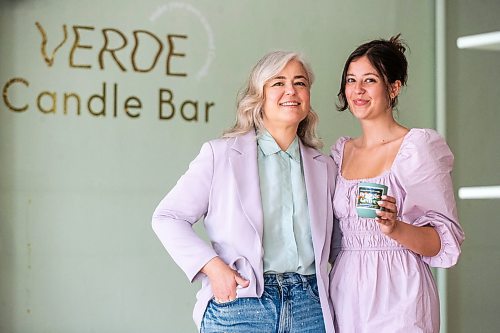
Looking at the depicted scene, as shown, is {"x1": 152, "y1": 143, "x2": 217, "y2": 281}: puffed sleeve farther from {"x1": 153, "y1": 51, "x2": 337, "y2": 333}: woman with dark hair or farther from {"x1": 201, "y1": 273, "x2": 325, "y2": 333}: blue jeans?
{"x1": 201, "y1": 273, "x2": 325, "y2": 333}: blue jeans

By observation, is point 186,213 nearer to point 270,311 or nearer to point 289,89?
point 270,311

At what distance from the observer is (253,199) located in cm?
278

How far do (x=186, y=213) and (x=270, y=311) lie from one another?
15.8 inches

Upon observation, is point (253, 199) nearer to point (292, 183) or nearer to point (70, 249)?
point (292, 183)

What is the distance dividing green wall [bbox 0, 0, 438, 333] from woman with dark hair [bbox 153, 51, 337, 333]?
4.12 ft

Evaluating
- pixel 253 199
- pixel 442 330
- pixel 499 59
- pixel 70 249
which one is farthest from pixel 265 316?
pixel 499 59

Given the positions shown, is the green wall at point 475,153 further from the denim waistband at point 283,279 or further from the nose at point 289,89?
the denim waistband at point 283,279

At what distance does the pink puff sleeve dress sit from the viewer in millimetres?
2820

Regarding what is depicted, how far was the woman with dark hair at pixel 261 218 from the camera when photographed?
2723 millimetres

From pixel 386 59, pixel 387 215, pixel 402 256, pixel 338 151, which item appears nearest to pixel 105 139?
pixel 338 151

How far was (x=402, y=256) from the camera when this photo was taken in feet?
9.39

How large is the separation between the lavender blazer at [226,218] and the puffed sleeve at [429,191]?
0.28 meters

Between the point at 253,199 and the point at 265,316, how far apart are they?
36cm

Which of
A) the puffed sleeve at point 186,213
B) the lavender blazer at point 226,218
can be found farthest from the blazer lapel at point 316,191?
the puffed sleeve at point 186,213
